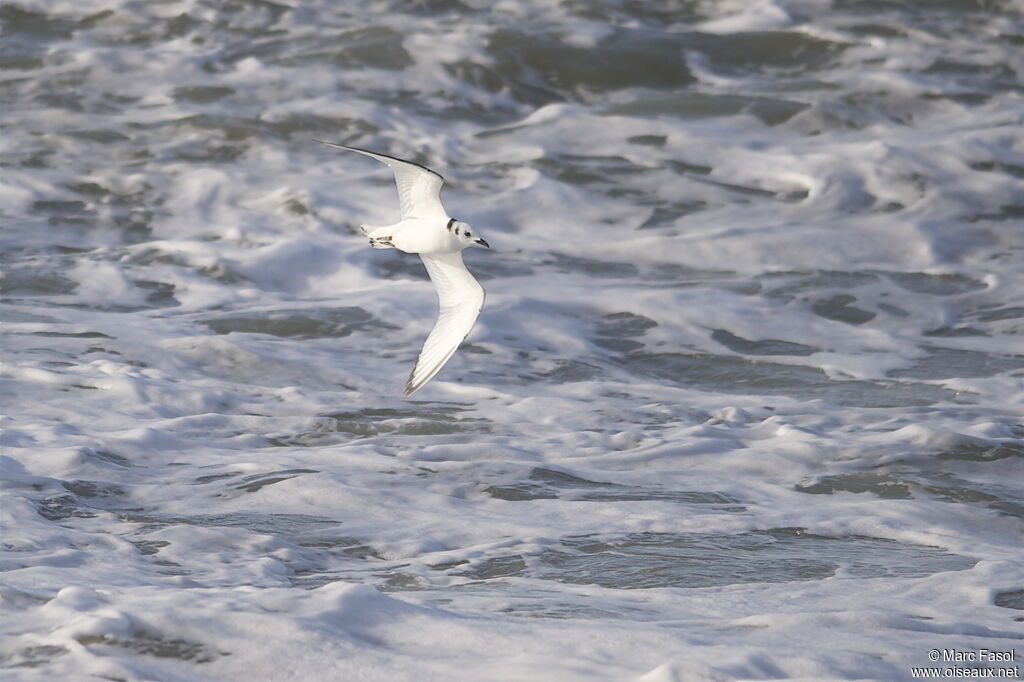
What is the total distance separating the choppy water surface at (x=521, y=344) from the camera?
4.55m

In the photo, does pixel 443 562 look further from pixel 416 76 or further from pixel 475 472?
pixel 416 76

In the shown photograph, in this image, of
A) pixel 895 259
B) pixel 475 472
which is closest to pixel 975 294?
pixel 895 259

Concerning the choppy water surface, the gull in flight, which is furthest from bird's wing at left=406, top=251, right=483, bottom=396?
the choppy water surface

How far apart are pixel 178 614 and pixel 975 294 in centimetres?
639

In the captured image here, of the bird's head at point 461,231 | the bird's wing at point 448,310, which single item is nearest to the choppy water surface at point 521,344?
the bird's wing at point 448,310

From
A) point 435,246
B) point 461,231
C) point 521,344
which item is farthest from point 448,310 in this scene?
point 521,344

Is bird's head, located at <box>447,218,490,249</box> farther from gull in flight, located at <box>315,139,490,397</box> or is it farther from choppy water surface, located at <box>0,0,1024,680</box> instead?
choppy water surface, located at <box>0,0,1024,680</box>

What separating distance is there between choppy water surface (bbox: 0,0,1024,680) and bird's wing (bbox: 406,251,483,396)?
493 mm

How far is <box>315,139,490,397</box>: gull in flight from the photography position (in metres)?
5.77

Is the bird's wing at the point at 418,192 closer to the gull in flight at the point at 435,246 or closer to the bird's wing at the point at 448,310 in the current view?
the gull in flight at the point at 435,246

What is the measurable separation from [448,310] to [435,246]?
403 mm

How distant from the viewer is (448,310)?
20.2 ft

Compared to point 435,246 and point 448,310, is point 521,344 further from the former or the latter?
point 435,246

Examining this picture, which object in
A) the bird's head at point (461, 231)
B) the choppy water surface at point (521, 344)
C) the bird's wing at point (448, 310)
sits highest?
the bird's head at point (461, 231)
